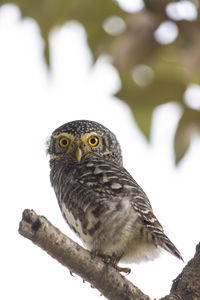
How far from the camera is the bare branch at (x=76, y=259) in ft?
6.32

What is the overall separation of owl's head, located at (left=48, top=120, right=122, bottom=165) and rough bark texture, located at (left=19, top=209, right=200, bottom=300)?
158cm

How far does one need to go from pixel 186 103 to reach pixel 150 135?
0.36 m

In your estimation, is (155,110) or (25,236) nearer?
(25,236)

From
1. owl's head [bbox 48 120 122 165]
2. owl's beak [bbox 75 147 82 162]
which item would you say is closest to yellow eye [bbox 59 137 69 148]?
owl's head [bbox 48 120 122 165]

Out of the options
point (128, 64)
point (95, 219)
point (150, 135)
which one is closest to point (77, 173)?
point (95, 219)

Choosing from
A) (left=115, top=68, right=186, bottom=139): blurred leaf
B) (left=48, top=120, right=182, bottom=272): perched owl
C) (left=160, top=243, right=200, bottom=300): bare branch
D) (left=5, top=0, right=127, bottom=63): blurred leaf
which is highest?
(left=5, top=0, right=127, bottom=63): blurred leaf

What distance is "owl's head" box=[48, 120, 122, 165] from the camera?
3898 mm

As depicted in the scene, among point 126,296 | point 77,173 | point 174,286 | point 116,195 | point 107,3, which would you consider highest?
point 107,3

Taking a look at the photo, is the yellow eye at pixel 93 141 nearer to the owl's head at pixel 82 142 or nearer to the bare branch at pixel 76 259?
the owl's head at pixel 82 142

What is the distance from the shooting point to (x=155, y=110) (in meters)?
2.19

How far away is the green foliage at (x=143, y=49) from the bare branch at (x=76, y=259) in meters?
0.73

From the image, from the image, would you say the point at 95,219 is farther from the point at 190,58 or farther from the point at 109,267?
the point at 190,58

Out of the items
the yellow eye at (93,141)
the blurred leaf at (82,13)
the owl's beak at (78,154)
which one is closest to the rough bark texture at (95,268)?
the blurred leaf at (82,13)

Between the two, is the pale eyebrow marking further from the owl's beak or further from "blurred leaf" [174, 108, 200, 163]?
"blurred leaf" [174, 108, 200, 163]
